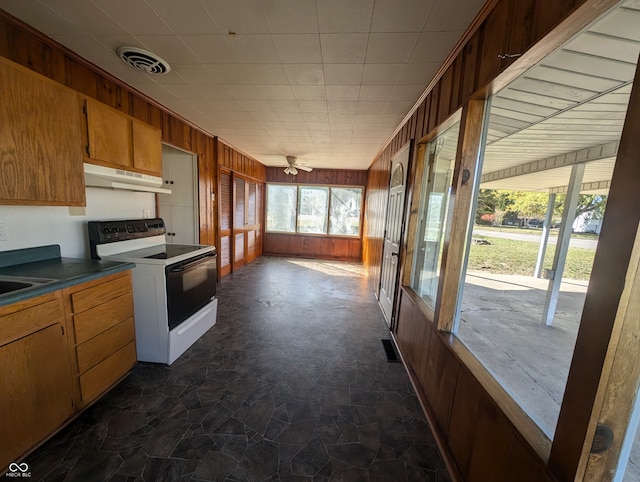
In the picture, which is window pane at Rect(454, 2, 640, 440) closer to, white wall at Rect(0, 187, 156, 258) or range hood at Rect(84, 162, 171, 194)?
range hood at Rect(84, 162, 171, 194)

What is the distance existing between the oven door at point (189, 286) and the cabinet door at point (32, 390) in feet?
2.37

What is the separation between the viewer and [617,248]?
2.27ft

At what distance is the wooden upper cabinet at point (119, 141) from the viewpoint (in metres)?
1.88

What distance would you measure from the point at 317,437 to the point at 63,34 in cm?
322

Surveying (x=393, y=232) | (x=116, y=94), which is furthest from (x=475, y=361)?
(x=116, y=94)

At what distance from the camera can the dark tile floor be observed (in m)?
1.37

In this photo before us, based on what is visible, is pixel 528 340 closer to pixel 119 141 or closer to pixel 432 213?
pixel 432 213

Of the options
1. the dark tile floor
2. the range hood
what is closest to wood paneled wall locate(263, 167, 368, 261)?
the dark tile floor

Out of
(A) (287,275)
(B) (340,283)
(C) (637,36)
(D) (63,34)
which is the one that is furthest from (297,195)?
(C) (637,36)

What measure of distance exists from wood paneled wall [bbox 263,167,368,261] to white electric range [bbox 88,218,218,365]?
4.53m

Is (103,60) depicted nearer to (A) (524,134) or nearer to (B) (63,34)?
(B) (63,34)

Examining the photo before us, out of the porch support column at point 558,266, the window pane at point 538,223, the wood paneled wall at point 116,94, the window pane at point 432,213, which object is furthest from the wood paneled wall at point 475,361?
the wood paneled wall at point 116,94

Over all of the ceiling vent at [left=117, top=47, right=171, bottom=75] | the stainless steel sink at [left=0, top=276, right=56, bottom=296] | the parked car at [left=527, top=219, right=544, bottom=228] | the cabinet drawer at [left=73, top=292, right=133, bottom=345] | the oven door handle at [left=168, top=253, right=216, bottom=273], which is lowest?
the cabinet drawer at [left=73, top=292, right=133, bottom=345]

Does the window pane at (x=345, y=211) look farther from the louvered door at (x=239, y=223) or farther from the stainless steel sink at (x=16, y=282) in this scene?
the stainless steel sink at (x=16, y=282)
